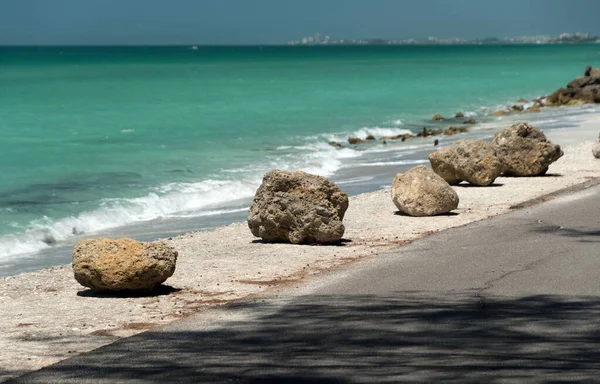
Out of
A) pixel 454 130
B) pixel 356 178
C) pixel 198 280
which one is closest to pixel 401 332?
pixel 198 280

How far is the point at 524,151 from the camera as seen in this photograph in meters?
20.8

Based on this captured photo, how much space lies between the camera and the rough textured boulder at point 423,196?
16.1m

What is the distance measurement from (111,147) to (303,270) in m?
21.9

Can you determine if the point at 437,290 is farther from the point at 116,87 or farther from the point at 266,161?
the point at 116,87

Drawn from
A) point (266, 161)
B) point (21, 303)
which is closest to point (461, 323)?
point (21, 303)

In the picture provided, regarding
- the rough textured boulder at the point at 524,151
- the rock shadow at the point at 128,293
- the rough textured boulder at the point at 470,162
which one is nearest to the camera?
the rock shadow at the point at 128,293

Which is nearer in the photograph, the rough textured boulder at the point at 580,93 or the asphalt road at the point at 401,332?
the asphalt road at the point at 401,332

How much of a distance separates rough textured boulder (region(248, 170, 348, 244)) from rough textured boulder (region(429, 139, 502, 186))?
19.8 feet

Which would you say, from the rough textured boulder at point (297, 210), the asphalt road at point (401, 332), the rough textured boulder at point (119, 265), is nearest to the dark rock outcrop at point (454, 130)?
the rough textured boulder at point (297, 210)

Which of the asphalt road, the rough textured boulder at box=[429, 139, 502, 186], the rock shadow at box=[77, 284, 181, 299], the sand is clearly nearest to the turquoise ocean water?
the rough textured boulder at box=[429, 139, 502, 186]

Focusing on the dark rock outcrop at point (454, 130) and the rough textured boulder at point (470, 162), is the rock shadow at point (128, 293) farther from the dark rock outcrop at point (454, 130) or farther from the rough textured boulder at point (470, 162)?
the dark rock outcrop at point (454, 130)

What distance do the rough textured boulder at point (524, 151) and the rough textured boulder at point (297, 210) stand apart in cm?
772

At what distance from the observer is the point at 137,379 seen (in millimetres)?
7555

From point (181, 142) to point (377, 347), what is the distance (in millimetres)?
26726
